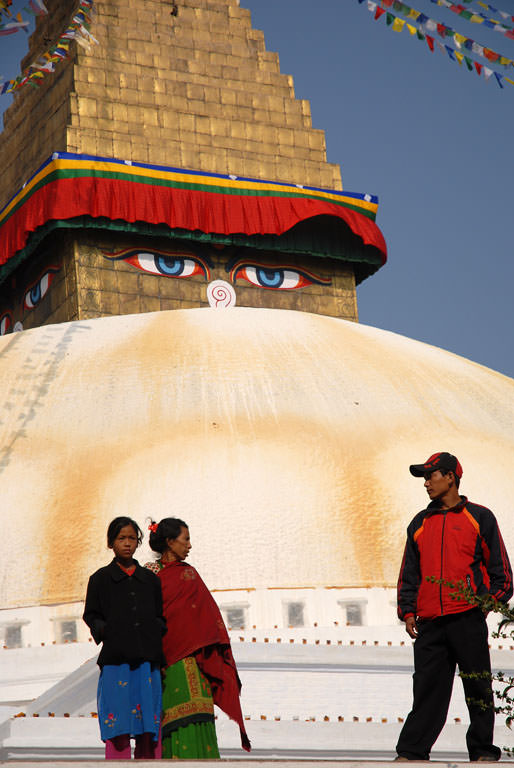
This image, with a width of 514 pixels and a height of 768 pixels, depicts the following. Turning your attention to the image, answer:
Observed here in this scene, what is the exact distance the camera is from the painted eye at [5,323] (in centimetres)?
1776

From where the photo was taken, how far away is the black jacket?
432cm

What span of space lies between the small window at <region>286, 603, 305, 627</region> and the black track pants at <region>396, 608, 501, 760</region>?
3470 mm

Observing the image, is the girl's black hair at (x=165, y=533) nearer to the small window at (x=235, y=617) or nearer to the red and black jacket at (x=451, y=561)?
the red and black jacket at (x=451, y=561)

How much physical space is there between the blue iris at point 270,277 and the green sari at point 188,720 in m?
12.4

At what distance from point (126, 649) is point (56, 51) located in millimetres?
11713

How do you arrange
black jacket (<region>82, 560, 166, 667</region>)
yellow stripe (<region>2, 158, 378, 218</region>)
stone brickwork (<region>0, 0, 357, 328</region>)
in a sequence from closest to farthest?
black jacket (<region>82, 560, 166, 667</region>), yellow stripe (<region>2, 158, 378, 218</region>), stone brickwork (<region>0, 0, 357, 328</region>)

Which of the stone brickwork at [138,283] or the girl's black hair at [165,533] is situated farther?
the stone brickwork at [138,283]

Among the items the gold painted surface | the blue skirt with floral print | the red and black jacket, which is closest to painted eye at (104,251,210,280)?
the gold painted surface

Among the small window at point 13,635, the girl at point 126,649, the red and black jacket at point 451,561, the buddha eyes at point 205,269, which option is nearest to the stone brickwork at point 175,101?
the buddha eyes at point 205,269

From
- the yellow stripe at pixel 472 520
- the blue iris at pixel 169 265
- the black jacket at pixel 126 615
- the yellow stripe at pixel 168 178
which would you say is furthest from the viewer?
the blue iris at pixel 169 265

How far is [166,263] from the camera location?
16000 mm

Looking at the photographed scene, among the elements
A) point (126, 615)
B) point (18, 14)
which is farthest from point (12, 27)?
point (126, 615)

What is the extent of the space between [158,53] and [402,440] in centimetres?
962

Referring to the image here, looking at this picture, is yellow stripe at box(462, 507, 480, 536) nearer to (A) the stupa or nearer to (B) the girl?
(B) the girl
